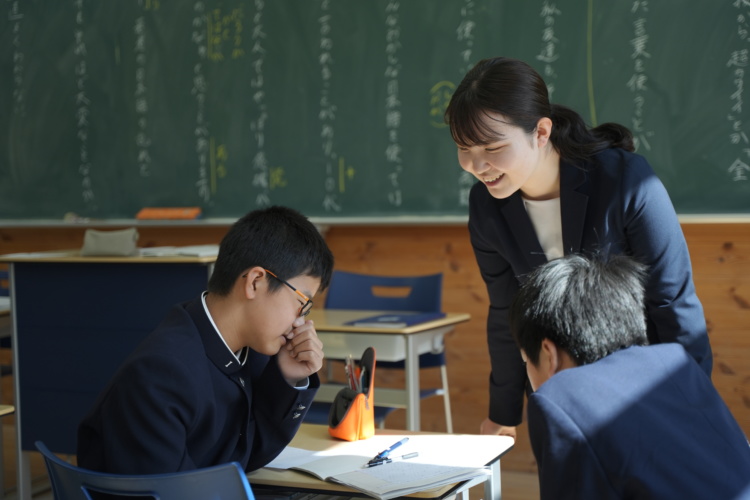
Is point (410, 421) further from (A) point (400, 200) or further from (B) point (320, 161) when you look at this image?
(B) point (320, 161)

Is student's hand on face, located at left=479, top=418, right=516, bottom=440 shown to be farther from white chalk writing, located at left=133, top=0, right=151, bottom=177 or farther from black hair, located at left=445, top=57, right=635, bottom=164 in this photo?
white chalk writing, located at left=133, top=0, right=151, bottom=177

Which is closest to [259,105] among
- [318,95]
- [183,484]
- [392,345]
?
[318,95]

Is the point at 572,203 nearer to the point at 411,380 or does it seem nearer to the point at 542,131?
the point at 542,131

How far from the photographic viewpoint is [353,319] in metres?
3.24

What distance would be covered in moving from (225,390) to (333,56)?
263 centimetres

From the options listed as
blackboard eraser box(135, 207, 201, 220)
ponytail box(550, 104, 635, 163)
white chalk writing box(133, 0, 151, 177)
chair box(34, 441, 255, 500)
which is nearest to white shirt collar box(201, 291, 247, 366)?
chair box(34, 441, 255, 500)

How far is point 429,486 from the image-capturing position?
4.64ft

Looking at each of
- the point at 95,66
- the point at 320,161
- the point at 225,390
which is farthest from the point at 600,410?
the point at 95,66

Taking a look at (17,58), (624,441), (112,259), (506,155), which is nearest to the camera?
(624,441)

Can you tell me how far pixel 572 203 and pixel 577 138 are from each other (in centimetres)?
14

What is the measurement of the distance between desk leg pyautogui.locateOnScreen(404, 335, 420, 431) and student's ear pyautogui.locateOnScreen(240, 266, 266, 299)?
138cm

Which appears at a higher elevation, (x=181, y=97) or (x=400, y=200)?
(x=181, y=97)

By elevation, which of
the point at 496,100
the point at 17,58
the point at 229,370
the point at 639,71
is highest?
the point at 17,58

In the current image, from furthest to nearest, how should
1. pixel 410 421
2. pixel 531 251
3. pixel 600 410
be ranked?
pixel 410 421
pixel 531 251
pixel 600 410
